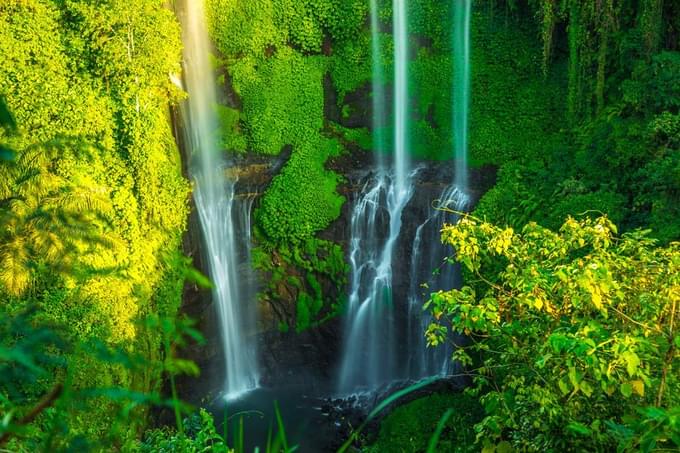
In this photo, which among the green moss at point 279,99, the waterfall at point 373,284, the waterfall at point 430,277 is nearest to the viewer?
the waterfall at point 430,277

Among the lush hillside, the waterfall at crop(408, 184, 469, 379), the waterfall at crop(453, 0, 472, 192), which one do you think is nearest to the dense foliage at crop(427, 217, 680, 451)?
the lush hillside

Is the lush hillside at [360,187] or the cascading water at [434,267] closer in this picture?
the lush hillside at [360,187]

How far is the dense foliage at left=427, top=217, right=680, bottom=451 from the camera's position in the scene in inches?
143

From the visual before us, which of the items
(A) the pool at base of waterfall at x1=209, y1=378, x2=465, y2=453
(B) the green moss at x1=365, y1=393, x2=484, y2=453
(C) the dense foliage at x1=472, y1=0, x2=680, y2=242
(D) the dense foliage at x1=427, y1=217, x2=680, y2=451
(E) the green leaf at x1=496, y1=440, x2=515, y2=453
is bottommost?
(A) the pool at base of waterfall at x1=209, y1=378, x2=465, y2=453

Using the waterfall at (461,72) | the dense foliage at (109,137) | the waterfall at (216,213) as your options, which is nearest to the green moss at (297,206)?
the waterfall at (216,213)

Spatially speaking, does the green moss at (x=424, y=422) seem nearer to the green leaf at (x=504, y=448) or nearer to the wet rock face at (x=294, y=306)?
the green leaf at (x=504, y=448)

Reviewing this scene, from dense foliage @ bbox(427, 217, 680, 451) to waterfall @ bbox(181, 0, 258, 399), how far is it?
7759 millimetres

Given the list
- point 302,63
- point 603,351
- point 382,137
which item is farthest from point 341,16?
point 603,351

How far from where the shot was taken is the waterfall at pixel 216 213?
1208cm

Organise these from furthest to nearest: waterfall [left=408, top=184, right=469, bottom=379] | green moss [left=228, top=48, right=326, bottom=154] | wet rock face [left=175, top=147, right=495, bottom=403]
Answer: green moss [left=228, top=48, right=326, bottom=154] < wet rock face [left=175, top=147, right=495, bottom=403] < waterfall [left=408, top=184, right=469, bottom=379]

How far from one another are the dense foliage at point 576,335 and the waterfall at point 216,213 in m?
7.76

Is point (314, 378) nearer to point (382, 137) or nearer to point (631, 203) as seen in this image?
point (382, 137)

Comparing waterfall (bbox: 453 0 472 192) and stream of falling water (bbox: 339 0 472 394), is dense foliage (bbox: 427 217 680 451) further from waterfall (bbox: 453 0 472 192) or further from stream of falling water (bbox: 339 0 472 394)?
waterfall (bbox: 453 0 472 192)

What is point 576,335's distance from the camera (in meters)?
3.64
